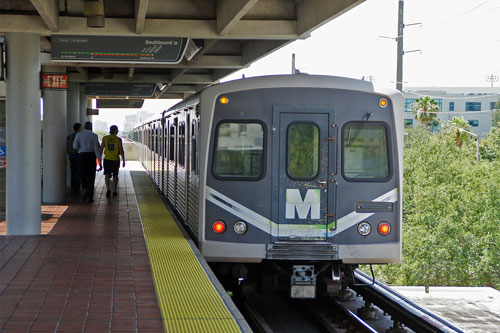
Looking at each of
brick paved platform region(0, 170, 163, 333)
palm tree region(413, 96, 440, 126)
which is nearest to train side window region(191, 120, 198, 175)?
brick paved platform region(0, 170, 163, 333)

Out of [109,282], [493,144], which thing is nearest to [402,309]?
[109,282]

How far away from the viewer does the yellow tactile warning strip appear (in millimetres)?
5770

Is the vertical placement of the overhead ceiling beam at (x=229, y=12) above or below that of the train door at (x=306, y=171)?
above

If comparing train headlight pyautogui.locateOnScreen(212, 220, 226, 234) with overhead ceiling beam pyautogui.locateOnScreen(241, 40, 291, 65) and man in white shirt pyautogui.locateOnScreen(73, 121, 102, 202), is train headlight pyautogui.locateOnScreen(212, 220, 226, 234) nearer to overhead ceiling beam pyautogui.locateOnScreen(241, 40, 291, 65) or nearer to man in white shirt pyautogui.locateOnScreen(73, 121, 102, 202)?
overhead ceiling beam pyautogui.locateOnScreen(241, 40, 291, 65)

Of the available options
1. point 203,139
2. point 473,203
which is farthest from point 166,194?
point 473,203

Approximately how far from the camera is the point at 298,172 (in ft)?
28.1

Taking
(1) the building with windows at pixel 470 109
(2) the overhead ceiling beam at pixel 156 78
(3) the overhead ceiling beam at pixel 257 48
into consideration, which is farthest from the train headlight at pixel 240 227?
(1) the building with windows at pixel 470 109

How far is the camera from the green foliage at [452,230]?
34562 millimetres

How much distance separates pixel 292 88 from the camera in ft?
28.0

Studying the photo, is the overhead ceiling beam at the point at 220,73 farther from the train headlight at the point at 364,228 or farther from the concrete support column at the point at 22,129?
the train headlight at the point at 364,228

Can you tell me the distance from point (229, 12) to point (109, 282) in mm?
4733

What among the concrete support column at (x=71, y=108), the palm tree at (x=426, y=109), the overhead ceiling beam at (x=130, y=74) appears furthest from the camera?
the palm tree at (x=426, y=109)

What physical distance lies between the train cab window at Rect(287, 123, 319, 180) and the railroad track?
179cm

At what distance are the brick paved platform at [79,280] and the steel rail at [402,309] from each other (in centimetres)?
308
